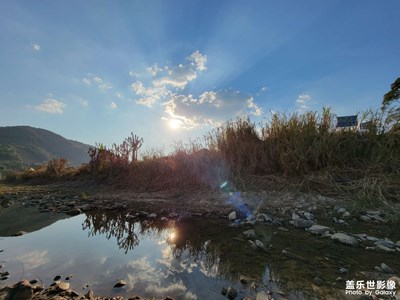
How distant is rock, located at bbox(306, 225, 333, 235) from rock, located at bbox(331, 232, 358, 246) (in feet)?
0.60

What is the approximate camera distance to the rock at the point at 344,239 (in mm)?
2658

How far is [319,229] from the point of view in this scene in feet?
10.2

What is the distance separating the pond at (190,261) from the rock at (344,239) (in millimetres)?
90

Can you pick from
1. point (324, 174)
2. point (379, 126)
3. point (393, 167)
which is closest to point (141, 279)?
point (324, 174)

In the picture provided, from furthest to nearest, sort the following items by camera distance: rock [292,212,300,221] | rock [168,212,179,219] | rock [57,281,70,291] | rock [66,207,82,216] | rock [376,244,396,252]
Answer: rock [66,207,82,216]
rock [168,212,179,219]
rock [292,212,300,221]
rock [376,244,396,252]
rock [57,281,70,291]

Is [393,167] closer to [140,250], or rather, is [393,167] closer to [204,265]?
[204,265]

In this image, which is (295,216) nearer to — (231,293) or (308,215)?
(308,215)

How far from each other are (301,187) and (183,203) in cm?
263

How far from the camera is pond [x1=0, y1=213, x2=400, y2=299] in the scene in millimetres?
1867

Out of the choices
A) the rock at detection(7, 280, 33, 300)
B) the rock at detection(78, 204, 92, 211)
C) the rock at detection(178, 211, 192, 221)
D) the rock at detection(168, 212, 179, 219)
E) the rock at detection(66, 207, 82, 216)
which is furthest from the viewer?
the rock at detection(78, 204, 92, 211)

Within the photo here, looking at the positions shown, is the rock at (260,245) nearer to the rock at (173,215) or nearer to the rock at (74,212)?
the rock at (173,215)

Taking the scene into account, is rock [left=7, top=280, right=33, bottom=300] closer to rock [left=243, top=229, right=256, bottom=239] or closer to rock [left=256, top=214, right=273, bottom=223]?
rock [left=243, top=229, right=256, bottom=239]

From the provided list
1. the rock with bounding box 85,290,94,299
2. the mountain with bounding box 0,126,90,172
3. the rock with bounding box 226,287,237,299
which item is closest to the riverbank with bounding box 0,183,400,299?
the rock with bounding box 85,290,94,299

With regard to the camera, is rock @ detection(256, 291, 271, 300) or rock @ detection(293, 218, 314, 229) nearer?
rock @ detection(256, 291, 271, 300)
